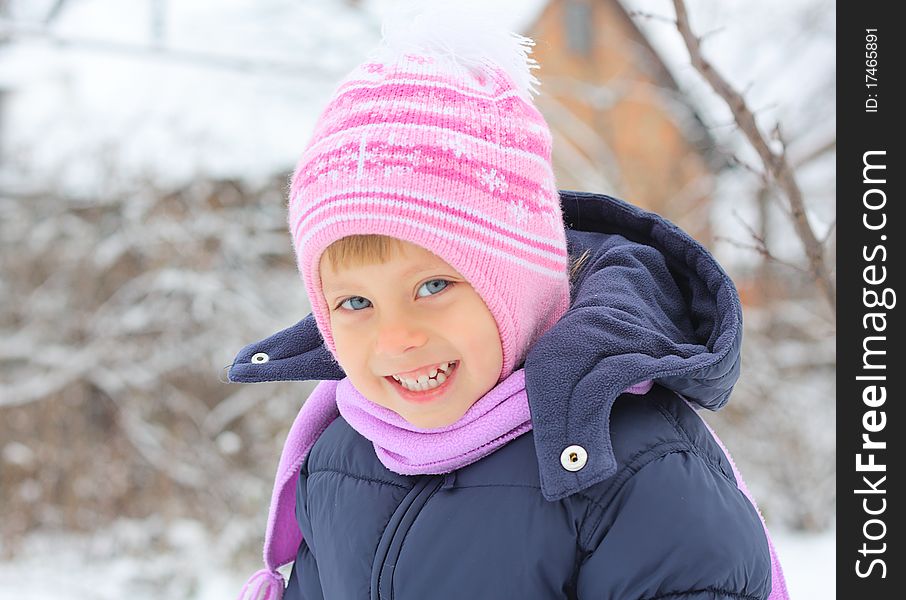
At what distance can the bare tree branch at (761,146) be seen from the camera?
73.3 inches

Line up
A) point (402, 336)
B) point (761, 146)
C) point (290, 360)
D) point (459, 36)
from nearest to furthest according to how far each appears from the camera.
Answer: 1. point (402, 336)
2. point (459, 36)
3. point (290, 360)
4. point (761, 146)

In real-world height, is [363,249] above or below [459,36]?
below

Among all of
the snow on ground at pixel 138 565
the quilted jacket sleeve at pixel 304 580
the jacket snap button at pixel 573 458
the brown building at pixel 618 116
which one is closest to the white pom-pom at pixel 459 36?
the jacket snap button at pixel 573 458

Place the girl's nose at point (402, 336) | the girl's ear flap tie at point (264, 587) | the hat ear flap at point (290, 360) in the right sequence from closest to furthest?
the girl's nose at point (402, 336)
the hat ear flap at point (290, 360)
the girl's ear flap tie at point (264, 587)

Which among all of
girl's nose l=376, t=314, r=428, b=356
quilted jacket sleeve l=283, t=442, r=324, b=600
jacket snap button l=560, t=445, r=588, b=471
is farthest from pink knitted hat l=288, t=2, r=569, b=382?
quilted jacket sleeve l=283, t=442, r=324, b=600

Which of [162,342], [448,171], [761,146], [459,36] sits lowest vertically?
[448,171]

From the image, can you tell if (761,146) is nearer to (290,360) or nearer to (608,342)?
(608,342)

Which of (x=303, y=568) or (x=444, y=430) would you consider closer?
(x=444, y=430)

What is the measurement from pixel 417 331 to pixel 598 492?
0.33 m

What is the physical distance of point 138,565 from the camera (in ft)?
16.1

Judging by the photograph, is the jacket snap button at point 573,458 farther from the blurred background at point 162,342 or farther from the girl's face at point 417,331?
the blurred background at point 162,342

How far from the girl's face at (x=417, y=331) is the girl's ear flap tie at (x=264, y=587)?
63 cm

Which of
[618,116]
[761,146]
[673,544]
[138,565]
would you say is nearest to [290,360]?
[673,544]

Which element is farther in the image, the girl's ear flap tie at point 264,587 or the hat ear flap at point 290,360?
the girl's ear flap tie at point 264,587
